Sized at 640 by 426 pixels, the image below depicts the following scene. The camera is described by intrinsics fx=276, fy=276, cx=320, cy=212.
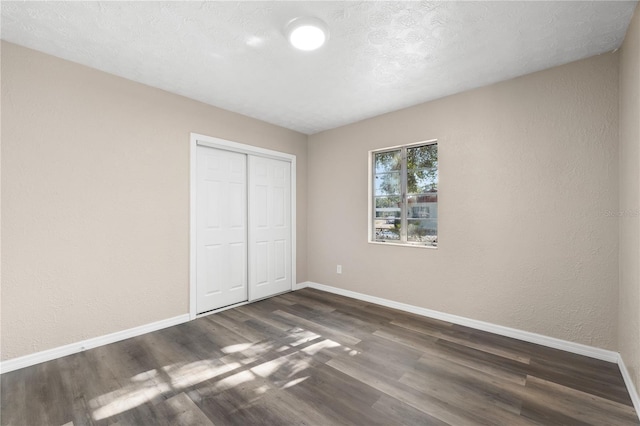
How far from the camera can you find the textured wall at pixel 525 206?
2326 mm

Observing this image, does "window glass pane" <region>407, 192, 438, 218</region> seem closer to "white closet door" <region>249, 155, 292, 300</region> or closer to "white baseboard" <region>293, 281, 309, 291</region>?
"white closet door" <region>249, 155, 292, 300</region>

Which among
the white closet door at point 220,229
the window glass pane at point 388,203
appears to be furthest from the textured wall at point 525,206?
the white closet door at point 220,229

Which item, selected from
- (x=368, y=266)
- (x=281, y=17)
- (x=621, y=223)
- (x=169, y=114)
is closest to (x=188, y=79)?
(x=169, y=114)

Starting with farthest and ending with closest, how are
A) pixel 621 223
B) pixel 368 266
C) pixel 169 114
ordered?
pixel 368 266 < pixel 169 114 < pixel 621 223

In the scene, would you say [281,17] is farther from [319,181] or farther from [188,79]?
[319,181]

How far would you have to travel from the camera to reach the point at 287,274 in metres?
4.41

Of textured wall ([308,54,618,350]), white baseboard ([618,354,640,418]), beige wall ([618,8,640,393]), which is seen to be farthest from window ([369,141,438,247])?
white baseboard ([618,354,640,418])

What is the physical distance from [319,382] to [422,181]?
8.32 feet

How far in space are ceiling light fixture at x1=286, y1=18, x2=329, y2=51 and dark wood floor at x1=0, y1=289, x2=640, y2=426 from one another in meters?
2.54

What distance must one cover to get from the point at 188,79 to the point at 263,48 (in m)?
0.99

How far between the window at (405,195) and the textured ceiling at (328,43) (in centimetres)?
82

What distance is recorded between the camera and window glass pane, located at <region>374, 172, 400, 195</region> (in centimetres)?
371

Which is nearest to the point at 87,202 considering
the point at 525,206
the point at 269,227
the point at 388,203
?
the point at 269,227

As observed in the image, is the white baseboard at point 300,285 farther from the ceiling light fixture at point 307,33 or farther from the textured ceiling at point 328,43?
the ceiling light fixture at point 307,33
